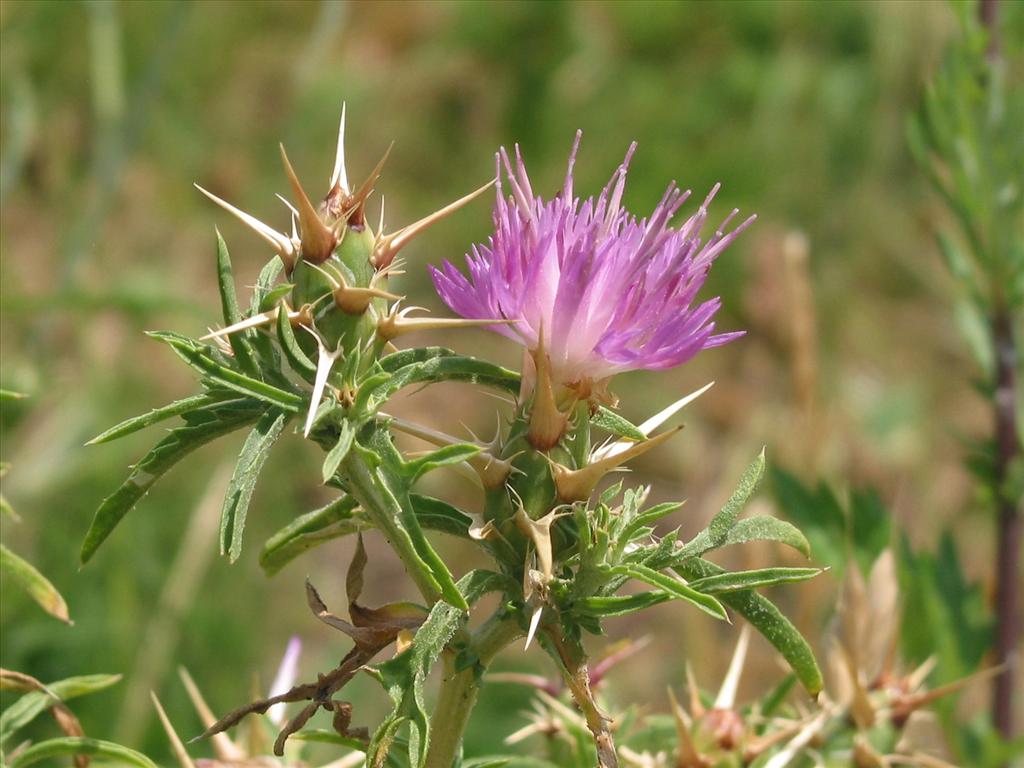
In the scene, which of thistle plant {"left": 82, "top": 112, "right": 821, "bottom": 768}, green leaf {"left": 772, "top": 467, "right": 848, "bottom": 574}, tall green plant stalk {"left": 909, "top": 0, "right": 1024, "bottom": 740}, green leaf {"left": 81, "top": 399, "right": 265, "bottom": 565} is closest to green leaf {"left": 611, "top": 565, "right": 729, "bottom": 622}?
thistle plant {"left": 82, "top": 112, "right": 821, "bottom": 768}

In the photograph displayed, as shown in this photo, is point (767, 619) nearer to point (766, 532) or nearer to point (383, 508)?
point (766, 532)

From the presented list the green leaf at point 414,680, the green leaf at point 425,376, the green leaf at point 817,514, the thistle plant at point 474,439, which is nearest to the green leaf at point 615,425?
the thistle plant at point 474,439

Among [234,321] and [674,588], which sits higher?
[234,321]

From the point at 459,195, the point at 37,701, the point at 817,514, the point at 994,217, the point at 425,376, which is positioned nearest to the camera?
the point at 425,376

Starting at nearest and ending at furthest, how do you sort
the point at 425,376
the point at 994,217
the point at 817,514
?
1. the point at 425,376
2. the point at 817,514
3. the point at 994,217

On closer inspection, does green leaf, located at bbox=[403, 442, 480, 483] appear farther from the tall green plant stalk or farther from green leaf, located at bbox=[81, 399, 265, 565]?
the tall green plant stalk

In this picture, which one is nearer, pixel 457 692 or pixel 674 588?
pixel 674 588

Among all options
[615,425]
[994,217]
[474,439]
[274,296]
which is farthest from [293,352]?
[994,217]
